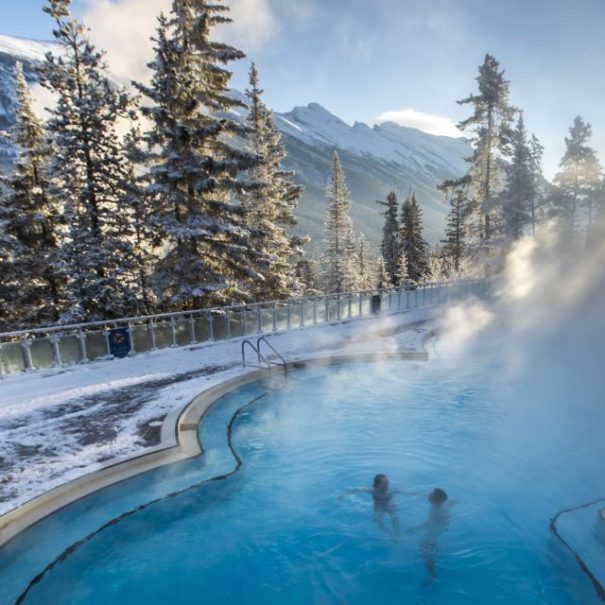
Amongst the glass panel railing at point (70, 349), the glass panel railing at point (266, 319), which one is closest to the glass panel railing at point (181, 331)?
the glass panel railing at point (70, 349)

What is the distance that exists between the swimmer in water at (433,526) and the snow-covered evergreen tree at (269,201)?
1483 centimetres

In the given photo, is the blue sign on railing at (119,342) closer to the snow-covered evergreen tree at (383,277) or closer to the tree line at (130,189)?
the tree line at (130,189)

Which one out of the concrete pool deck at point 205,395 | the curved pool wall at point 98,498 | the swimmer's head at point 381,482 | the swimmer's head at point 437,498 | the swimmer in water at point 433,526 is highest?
the concrete pool deck at point 205,395

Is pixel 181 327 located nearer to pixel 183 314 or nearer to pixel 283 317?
pixel 183 314

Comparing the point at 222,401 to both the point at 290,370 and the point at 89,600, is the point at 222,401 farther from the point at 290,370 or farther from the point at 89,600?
the point at 89,600

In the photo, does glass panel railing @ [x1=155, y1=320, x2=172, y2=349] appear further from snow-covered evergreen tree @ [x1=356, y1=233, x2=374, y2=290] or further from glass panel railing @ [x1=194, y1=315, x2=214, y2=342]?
snow-covered evergreen tree @ [x1=356, y1=233, x2=374, y2=290]

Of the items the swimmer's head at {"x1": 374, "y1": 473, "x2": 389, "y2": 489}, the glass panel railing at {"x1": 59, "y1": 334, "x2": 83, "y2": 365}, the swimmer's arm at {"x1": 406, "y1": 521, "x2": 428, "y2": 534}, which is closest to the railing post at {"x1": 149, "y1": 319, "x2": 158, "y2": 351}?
the glass panel railing at {"x1": 59, "y1": 334, "x2": 83, "y2": 365}

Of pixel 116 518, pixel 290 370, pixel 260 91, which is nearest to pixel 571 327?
pixel 290 370

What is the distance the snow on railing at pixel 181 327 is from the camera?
36.1ft

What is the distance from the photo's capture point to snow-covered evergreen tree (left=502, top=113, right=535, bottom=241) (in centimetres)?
2664

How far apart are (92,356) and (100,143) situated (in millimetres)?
9790

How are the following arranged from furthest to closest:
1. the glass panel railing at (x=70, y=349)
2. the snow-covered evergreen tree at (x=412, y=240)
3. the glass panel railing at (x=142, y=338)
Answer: the snow-covered evergreen tree at (x=412, y=240) → the glass panel railing at (x=142, y=338) → the glass panel railing at (x=70, y=349)

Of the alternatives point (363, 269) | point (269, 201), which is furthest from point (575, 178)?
point (269, 201)

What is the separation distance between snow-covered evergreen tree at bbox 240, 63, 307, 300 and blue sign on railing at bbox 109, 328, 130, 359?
28.2 feet
